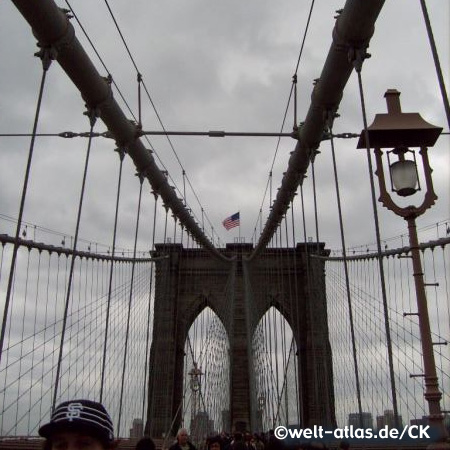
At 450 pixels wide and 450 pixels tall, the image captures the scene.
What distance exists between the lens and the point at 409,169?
3.76 m

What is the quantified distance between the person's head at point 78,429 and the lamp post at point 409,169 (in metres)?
2.51

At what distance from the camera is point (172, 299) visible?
2606cm

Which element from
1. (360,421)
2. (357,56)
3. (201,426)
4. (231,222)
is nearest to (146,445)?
(360,421)

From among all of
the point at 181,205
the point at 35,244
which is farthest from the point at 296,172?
the point at 35,244

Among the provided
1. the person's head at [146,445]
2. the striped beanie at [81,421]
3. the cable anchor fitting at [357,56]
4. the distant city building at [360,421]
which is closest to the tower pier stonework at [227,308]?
the distant city building at [360,421]

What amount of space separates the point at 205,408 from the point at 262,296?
6.29m

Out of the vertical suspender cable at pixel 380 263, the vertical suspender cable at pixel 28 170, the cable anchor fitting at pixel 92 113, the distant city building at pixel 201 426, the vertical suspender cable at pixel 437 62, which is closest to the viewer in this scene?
the vertical suspender cable at pixel 437 62

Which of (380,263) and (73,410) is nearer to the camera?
(73,410)

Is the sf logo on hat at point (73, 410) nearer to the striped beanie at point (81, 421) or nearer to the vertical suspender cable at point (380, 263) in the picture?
the striped beanie at point (81, 421)

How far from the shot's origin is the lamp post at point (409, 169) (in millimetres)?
3486

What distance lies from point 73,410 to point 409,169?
304 centimetres

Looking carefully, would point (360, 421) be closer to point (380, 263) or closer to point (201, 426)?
point (380, 263)

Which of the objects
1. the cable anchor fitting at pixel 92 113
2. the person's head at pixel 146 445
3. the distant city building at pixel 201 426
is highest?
the cable anchor fitting at pixel 92 113

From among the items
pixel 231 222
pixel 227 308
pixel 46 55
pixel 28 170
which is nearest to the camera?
pixel 28 170
